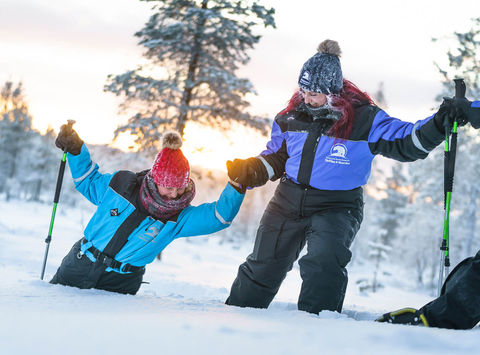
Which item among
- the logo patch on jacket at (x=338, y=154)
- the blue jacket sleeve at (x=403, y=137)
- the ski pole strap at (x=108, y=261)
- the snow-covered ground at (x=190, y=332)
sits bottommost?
the ski pole strap at (x=108, y=261)

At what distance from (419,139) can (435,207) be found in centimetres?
2475

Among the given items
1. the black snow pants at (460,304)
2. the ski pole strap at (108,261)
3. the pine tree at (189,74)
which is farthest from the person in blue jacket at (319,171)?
the pine tree at (189,74)

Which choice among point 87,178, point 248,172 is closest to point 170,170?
point 248,172

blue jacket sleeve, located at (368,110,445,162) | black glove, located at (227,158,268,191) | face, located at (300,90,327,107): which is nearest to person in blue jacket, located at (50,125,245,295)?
black glove, located at (227,158,268,191)

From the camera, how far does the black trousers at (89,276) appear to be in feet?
12.3

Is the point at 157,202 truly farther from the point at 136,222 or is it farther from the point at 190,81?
the point at 190,81

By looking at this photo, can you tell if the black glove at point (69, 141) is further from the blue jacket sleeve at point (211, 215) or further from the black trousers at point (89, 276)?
the blue jacket sleeve at point (211, 215)

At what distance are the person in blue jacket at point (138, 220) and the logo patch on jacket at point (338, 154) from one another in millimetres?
818

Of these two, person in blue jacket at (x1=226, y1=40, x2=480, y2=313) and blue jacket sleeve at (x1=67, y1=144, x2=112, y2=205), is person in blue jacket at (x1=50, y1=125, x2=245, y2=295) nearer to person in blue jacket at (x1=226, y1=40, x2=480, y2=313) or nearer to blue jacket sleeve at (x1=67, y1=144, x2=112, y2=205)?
blue jacket sleeve at (x1=67, y1=144, x2=112, y2=205)

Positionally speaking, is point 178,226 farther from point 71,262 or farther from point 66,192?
point 66,192

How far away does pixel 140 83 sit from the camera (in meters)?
13.0

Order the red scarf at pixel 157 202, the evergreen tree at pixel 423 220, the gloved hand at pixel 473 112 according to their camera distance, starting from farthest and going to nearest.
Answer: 1. the evergreen tree at pixel 423 220
2. the red scarf at pixel 157 202
3. the gloved hand at pixel 473 112

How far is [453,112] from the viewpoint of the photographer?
307cm

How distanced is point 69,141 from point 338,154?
2442 mm
